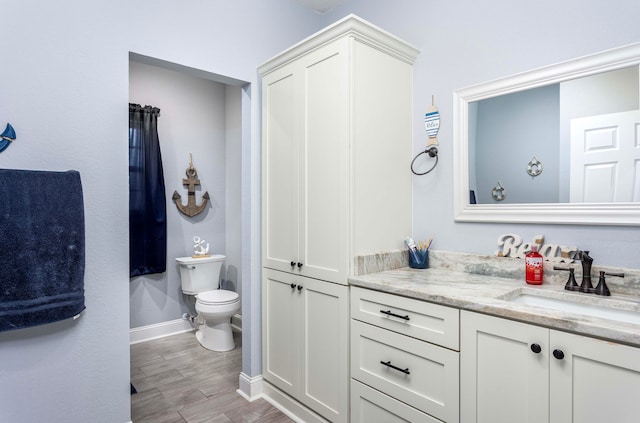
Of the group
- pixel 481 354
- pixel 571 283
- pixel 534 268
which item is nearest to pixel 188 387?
pixel 481 354

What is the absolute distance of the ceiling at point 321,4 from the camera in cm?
268

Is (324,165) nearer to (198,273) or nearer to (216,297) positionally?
(216,297)

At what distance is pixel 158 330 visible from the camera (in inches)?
138

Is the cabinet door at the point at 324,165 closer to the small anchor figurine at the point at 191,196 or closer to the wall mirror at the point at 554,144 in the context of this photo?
the wall mirror at the point at 554,144

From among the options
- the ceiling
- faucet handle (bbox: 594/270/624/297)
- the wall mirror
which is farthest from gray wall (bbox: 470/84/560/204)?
the ceiling

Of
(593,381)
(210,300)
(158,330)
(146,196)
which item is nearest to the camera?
(593,381)

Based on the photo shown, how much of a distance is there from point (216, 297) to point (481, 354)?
2398mm

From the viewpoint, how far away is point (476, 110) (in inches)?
76.4

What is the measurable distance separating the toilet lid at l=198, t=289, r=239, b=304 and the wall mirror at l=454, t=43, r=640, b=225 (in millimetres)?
2035

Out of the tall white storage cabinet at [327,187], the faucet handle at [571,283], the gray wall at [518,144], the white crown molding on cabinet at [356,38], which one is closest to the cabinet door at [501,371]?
the faucet handle at [571,283]

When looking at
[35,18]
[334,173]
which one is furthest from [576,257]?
[35,18]

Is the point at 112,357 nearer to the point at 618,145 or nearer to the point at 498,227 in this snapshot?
the point at 498,227

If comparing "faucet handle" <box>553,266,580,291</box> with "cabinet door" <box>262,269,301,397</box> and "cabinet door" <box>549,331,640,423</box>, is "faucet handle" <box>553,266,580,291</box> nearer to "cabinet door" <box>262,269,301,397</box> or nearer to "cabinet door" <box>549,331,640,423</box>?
"cabinet door" <box>549,331,640,423</box>

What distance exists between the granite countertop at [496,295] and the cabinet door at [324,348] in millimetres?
220
